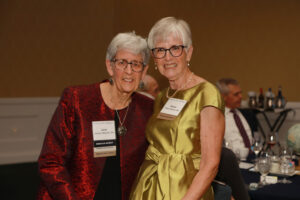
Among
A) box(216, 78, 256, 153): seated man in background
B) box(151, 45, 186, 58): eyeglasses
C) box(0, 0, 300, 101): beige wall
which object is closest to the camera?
box(151, 45, 186, 58): eyeglasses

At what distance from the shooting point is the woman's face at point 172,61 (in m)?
2.00

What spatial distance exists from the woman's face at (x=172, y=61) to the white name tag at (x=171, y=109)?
125 mm

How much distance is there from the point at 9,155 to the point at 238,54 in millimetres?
4325

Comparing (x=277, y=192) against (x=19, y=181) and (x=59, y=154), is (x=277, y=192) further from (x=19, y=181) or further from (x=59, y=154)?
(x=19, y=181)

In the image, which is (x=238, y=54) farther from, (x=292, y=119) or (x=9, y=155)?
(x=9, y=155)

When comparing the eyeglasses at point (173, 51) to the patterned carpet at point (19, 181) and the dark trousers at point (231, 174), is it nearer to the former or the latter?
the dark trousers at point (231, 174)

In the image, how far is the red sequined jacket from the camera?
2121mm

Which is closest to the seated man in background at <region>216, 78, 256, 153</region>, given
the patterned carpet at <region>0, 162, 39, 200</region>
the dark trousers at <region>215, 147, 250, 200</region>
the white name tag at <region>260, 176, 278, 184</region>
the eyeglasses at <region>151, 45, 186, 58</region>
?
the white name tag at <region>260, 176, 278, 184</region>

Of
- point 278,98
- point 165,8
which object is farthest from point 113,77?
point 165,8

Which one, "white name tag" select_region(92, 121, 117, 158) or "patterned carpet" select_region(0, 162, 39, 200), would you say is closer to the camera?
"white name tag" select_region(92, 121, 117, 158)

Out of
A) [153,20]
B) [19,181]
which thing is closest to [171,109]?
[19,181]

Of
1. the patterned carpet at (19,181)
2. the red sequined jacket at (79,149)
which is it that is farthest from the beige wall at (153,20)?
the red sequined jacket at (79,149)

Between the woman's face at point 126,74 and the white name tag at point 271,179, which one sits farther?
the white name tag at point 271,179

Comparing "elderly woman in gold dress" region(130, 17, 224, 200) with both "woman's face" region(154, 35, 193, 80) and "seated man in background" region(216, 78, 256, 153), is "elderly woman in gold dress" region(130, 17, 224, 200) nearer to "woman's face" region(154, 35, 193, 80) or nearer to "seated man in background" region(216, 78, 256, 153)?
"woman's face" region(154, 35, 193, 80)
